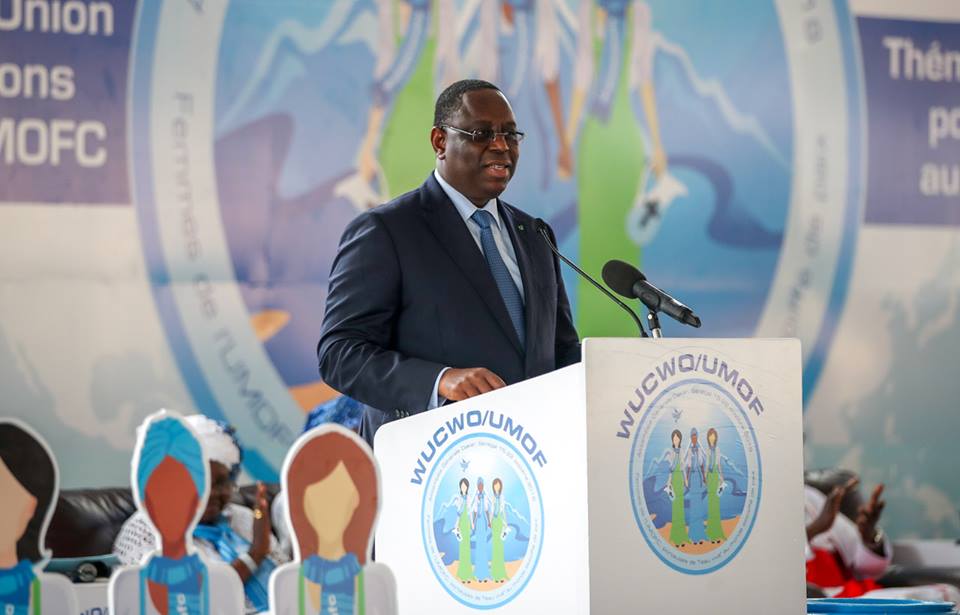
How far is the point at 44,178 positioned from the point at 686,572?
3.77m

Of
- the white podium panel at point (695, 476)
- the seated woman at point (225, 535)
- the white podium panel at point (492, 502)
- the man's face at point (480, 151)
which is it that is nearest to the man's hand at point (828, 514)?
the seated woman at point (225, 535)

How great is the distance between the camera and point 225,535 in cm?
409

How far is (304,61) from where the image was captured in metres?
5.26

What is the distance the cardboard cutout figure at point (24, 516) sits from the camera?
53.1 inches

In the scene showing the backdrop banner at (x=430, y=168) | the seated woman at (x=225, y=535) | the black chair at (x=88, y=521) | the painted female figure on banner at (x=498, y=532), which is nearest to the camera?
the painted female figure on banner at (x=498, y=532)

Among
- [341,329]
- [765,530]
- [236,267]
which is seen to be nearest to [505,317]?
[341,329]

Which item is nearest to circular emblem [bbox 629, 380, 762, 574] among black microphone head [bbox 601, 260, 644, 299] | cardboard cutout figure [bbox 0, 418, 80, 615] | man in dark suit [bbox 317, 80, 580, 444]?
black microphone head [bbox 601, 260, 644, 299]

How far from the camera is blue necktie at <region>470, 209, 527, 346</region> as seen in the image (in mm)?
2439

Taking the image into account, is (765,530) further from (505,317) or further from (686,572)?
(505,317)

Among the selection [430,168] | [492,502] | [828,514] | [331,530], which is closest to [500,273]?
[492,502]

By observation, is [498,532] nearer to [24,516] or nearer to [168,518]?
[168,518]

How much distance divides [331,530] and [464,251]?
1054 millimetres

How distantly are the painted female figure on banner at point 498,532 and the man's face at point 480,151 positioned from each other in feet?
2.66

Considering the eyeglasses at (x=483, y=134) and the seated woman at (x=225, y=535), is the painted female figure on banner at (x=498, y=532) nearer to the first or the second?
the eyeglasses at (x=483, y=134)
